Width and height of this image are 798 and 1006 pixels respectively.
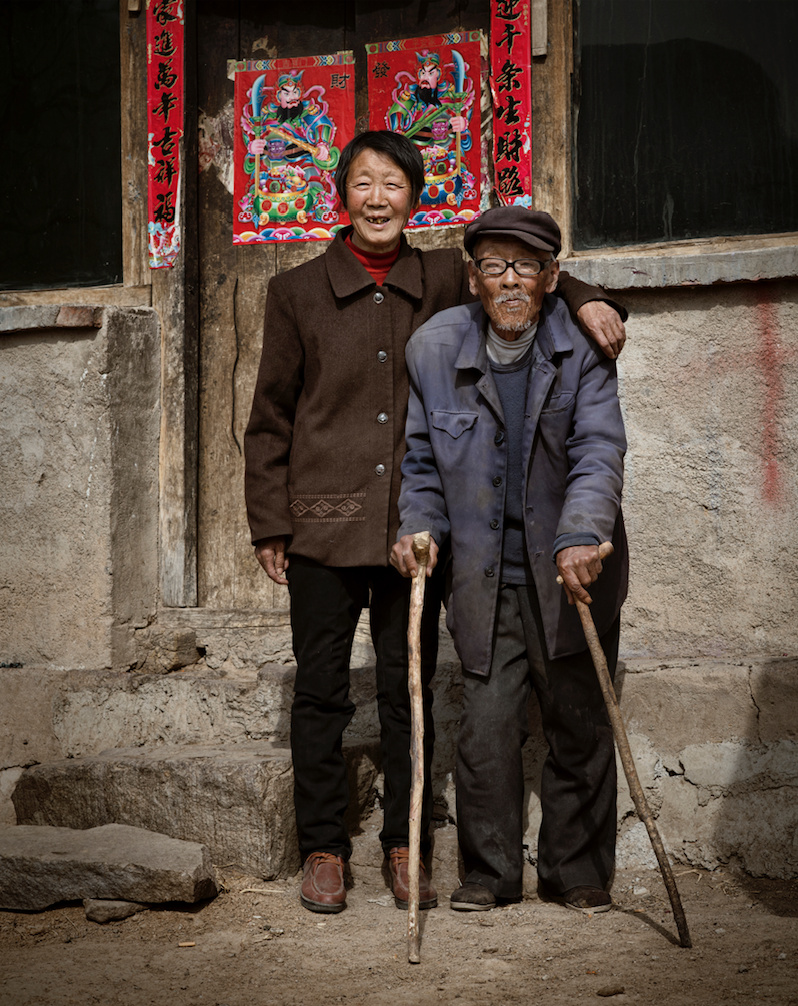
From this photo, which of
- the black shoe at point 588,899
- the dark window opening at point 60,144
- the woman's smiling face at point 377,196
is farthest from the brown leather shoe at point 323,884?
the dark window opening at point 60,144

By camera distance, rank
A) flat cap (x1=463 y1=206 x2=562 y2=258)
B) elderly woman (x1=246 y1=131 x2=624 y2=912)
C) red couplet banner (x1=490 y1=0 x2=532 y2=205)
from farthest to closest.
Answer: red couplet banner (x1=490 y1=0 x2=532 y2=205) → elderly woman (x1=246 y1=131 x2=624 y2=912) → flat cap (x1=463 y1=206 x2=562 y2=258)

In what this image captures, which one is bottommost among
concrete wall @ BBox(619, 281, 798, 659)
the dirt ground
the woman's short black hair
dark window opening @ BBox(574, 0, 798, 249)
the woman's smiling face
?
the dirt ground

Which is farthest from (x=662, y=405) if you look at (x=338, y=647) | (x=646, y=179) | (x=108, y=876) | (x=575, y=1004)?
(x=108, y=876)

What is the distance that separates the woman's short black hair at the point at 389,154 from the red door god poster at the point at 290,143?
4.27 feet

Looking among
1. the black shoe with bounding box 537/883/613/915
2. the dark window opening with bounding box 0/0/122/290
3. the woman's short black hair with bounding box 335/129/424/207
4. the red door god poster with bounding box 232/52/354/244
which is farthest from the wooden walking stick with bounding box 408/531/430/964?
the dark window opening with bounding box 0/0/122/290

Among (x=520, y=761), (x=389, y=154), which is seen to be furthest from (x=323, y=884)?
(x=389, y=154)

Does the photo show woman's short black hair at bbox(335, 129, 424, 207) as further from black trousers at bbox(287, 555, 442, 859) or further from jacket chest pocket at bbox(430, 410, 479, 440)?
black trousers at bbox(287, 555, 442, 859)

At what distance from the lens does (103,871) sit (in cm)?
312

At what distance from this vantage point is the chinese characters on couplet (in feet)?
14.6

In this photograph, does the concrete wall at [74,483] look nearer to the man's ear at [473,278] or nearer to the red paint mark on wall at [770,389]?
the man's ear at [473,278]

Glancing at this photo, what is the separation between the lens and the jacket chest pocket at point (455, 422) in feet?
9.92

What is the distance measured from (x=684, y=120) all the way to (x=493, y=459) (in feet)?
5.85

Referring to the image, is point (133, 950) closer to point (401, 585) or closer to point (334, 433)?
point (401, 585)

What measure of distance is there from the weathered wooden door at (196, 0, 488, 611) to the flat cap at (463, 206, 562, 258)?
1736 mm
